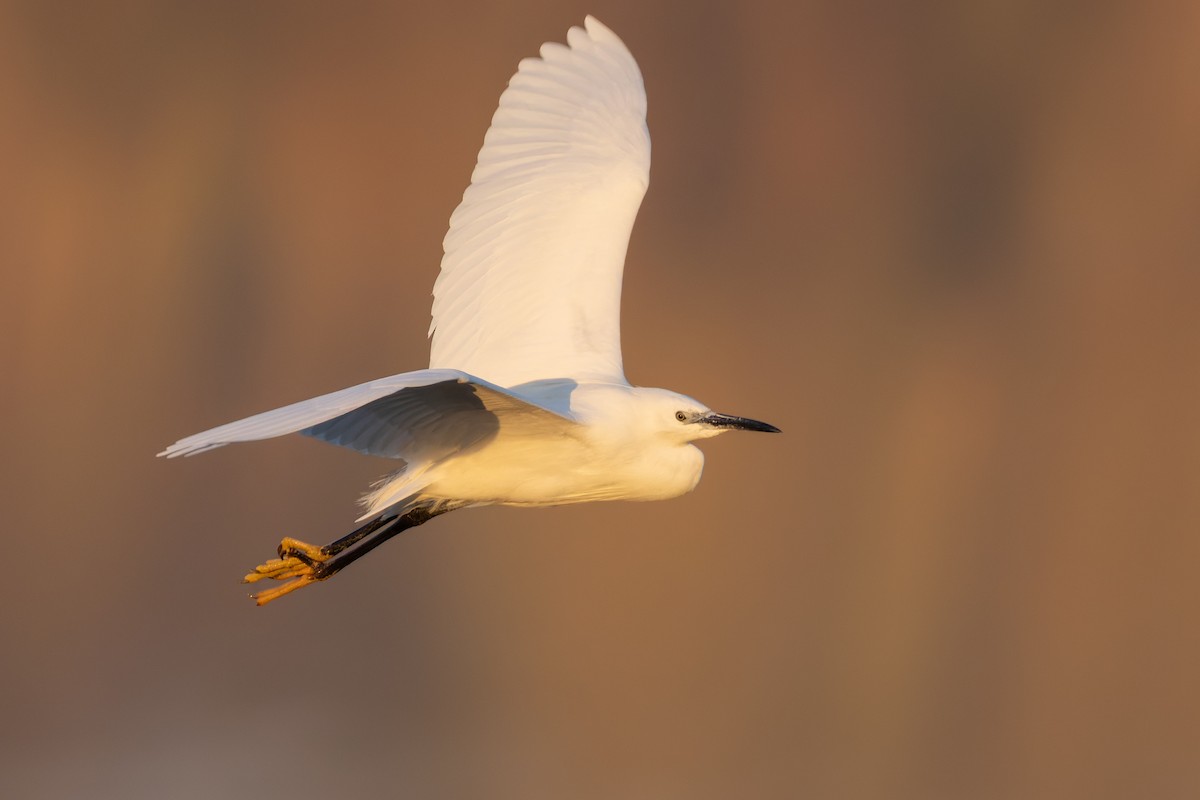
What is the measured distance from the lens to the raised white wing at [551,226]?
379 cm

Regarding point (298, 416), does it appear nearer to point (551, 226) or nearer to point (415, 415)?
point (415, 415)

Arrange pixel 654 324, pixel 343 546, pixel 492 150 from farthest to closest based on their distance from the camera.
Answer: pixel 654 324, pixel 492 150, pixel 343 546

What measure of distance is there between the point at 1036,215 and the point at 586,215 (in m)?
5.30

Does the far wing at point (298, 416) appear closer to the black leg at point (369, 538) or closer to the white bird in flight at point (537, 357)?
the white bird in flight at point (537, 357)

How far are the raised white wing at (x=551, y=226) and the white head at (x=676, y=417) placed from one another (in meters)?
0.27

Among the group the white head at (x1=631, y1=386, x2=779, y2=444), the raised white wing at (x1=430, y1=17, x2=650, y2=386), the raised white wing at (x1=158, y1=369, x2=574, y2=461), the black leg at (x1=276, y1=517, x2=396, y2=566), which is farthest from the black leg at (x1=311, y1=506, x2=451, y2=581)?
the white head at (x1=631, y1=386, x2=779, y2=444)

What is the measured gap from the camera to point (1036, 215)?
28.3 ft

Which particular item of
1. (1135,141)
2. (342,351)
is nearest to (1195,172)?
(1135,141)

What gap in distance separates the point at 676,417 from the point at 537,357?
509mm

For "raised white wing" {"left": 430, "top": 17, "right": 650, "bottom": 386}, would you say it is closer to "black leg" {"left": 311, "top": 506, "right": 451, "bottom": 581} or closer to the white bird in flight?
the white bird in flight

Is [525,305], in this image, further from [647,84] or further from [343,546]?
[647,84]

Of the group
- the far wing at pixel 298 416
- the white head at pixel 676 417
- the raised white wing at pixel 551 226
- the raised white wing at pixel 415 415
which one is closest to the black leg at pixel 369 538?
the raised white wing at pixel 415 415

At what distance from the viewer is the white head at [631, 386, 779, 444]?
3352 mm

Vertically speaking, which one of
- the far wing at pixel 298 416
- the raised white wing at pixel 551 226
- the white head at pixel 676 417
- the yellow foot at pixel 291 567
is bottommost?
the yellow foot at pixel 291 567
